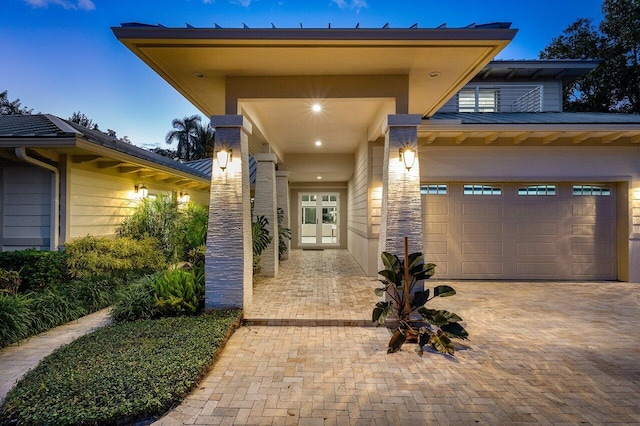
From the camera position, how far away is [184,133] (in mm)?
25625

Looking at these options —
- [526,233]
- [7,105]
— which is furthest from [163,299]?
[7,105]

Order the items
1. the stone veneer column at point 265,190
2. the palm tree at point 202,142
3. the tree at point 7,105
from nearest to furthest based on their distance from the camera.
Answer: the stone veneer column at point 265,190 → the tree at point 7,105 → the palm tree at point 202,142

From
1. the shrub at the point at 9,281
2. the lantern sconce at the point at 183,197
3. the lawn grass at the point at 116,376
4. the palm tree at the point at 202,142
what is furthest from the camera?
the palm tree at the point at 202,142

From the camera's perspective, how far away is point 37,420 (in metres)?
2.17

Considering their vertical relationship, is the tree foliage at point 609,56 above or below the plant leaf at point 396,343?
above

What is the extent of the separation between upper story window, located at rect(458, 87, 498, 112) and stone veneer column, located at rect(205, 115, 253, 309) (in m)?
7.18

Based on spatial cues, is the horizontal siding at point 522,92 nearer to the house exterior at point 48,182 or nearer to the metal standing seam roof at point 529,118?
the metal standing seam roof at point 529,118

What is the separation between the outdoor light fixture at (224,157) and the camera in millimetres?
4469

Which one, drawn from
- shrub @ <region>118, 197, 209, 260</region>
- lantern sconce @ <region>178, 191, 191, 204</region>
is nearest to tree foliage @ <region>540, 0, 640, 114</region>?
lantern sconce @ <region>178, 191, 191, 204</region>

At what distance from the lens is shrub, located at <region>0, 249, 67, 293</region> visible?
480cm

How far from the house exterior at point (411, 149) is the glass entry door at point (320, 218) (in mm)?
59

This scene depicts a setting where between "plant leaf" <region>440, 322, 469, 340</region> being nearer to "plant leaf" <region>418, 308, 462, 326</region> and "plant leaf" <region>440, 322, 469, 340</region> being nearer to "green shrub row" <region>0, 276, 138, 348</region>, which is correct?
"plant leaf" <region>418, 308, 462, 326</region>

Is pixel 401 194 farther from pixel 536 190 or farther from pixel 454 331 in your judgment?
pixel 536 190

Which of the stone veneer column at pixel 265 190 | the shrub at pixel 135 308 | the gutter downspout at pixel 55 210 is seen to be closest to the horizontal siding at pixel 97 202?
the gutter downspout at pixel 55 210
